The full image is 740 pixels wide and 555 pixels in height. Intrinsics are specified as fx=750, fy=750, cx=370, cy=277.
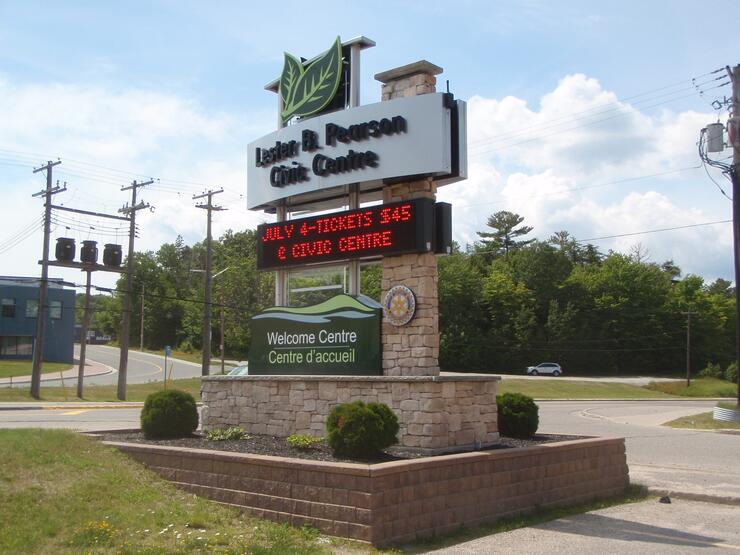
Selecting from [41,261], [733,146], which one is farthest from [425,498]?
[41,261]

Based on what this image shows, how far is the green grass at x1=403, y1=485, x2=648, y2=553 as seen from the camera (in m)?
8.16

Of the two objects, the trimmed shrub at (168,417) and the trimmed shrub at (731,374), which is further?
the trimmed shrub at (731,374)

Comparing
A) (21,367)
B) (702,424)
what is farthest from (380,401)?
(21,367)

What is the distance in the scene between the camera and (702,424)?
25.2 metres

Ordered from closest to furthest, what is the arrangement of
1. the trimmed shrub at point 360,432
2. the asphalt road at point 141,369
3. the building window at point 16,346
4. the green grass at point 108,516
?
the green grass at point 108,516
the trimmed shrub at point 360,432
the asphalt road at point 141,369
the building window at point 16,346

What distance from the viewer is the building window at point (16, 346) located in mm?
69500

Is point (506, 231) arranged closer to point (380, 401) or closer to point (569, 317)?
point (569, 317)

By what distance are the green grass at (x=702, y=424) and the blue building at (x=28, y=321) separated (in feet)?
184

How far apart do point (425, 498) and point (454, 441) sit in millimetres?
2428

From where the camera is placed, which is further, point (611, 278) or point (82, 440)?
point (611, 278)

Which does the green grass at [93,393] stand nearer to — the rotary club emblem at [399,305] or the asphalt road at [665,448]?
the asphalt road at [665,448]

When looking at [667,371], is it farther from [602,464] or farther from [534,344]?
[602,464]

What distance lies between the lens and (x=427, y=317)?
11344mm

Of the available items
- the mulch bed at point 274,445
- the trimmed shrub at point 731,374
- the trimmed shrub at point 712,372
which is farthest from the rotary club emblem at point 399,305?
the trimmed shrub at point 712,372
